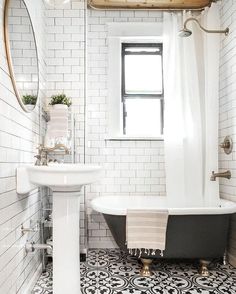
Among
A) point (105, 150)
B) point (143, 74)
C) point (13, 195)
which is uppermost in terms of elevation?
point (143, 74)

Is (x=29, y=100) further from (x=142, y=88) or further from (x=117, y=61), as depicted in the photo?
(x=142, y=88)

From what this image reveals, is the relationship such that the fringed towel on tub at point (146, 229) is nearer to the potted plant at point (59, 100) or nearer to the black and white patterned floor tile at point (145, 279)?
the black and white patterned floor tile at point (145, 279)

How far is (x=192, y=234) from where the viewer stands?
8.18ft

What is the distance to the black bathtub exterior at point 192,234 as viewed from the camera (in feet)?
8.12

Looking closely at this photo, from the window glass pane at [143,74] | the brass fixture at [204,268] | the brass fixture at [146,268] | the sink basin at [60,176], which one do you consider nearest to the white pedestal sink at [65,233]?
the sink basin at [60,176]

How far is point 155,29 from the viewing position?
11.3 ft

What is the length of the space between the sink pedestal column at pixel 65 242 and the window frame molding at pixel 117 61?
1552 millimetres

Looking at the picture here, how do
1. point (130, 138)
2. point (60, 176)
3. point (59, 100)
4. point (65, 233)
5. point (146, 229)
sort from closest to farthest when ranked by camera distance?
point (60, 176)
point (65, 233)
point (146, 229)
point (59, 100)
point (130, 138)

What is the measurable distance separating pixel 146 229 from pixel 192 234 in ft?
1.39

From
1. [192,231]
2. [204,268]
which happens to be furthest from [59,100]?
[204,268]

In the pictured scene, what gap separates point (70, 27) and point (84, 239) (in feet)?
7.43

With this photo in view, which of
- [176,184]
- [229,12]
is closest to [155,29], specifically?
[229,12]

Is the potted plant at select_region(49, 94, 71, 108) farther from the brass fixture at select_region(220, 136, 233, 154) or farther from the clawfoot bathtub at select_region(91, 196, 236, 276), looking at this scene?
the brass fixture at select_region(220, 136, 233, 154)

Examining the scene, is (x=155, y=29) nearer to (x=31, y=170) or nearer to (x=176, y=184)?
(x=176, y=184)
